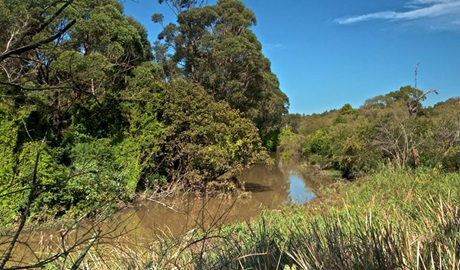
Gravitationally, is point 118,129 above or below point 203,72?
below

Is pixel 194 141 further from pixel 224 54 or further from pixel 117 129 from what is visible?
pixel 224 54

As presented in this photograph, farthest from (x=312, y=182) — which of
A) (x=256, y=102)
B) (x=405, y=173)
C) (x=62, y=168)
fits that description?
(x=62, y=168)

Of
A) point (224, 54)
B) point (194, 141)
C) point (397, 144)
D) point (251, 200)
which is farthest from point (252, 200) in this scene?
point (224, 54)

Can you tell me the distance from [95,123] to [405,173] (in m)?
10.3

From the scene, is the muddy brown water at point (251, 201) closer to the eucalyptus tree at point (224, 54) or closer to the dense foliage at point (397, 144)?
the dense foliage at point (397, 144)

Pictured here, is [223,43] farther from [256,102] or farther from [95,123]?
[95,123]

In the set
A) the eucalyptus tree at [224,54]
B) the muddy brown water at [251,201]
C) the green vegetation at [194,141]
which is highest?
the eucalyptus tree at [224,54]

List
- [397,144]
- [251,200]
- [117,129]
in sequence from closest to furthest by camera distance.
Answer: [117,129]
[251,200]
[397,144]

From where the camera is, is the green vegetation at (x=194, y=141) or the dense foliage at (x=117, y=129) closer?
the green vegetation at (x=194, y=141)

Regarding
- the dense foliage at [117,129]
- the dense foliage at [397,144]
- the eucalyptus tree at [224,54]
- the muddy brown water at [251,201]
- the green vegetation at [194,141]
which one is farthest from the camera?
the eucalyptus tree at [224,54]

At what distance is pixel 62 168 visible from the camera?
39.0ft

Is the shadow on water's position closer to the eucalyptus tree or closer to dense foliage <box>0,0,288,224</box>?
dense foliage <box>0,0,288,224</box>

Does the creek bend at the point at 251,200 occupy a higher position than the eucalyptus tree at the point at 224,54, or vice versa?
the eucalyptus tree at the point at 224,54

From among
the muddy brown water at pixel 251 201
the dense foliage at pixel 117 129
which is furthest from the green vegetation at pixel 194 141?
the muddy brown water at pixel 251 201
